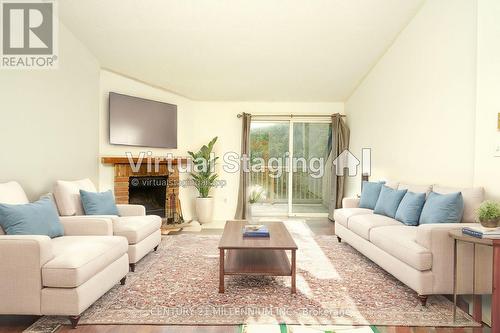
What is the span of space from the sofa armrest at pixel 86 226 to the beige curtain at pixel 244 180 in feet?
11.6

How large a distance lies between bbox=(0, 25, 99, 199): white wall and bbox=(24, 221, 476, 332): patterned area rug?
1.63 metres

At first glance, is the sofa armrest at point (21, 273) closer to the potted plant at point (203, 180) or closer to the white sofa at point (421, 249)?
the white sofa at point (421, 249)

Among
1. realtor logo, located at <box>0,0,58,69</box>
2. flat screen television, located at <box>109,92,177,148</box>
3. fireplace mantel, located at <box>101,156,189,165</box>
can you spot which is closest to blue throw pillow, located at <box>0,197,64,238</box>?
realtor logo, located at <box>0,0,58,69</box>

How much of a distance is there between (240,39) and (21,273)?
148 inches

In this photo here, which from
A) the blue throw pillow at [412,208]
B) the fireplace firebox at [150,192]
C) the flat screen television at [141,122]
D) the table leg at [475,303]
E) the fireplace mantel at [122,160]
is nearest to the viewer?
the table leg at [475,303]

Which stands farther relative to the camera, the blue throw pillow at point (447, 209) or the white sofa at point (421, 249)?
the blue throw pillow at point (447, 209)

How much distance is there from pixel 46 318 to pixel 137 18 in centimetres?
344

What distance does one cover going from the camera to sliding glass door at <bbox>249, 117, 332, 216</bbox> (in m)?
6.59

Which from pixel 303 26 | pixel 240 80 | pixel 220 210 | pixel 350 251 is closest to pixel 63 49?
pixel 240 80

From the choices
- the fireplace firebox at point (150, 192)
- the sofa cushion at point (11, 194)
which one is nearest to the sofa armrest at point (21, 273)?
the sofa cushion at point (11, 194)

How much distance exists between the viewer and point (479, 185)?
284 centimetres

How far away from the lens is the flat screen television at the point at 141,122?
5.04 meters

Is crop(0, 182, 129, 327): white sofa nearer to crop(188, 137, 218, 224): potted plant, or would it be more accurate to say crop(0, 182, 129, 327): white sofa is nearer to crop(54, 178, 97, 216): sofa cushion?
crop(54, 178, 97, 216): sofa cushion

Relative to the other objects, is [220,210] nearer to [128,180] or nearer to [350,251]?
[128,180]
